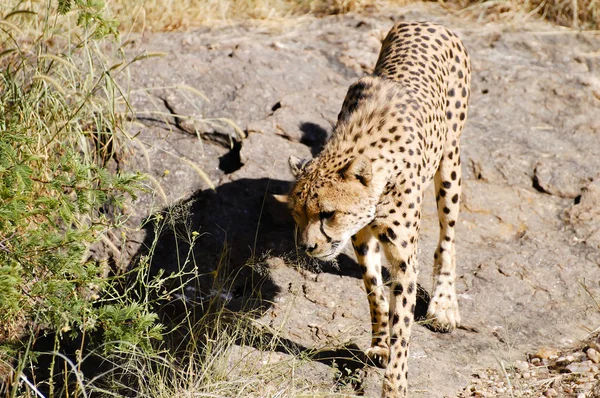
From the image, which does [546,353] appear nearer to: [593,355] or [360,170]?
[593,355]

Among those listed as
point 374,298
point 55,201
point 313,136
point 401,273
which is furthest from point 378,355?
point 313,136

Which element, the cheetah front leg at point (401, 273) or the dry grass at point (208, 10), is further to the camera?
the dry grass at point (208, 10)

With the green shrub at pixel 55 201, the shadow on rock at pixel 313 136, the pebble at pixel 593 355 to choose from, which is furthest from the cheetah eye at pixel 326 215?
the shadow on rock at pixel 313 136

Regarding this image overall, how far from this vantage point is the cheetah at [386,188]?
4.11 m

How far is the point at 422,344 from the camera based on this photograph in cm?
478

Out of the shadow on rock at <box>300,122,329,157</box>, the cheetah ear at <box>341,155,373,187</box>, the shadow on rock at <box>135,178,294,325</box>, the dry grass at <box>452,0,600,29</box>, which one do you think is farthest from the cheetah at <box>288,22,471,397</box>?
the dry grass at <box>452,0,600,29</box>

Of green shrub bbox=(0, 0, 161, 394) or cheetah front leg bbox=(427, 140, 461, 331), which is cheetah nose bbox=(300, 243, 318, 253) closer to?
green shrub bbox=(0, 0, 161, 394)

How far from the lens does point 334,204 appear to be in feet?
13.4

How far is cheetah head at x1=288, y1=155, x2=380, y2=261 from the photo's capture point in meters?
4.07

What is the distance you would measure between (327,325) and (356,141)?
1190mm

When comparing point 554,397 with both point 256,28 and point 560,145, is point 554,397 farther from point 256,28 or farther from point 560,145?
point 256,28

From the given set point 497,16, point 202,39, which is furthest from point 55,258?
point 497,16

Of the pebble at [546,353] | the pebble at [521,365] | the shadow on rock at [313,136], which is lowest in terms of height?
the pebble at [521,365]

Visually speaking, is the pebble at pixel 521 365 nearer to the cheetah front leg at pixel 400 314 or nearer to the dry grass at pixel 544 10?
the cheetah front leg at pixel 400 314
